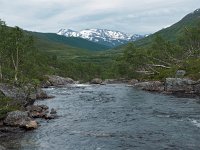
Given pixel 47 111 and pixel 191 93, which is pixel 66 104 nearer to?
pixel 47 111

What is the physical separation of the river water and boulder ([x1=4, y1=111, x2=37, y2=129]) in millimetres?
1791

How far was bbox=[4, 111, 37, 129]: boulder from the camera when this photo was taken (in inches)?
2002

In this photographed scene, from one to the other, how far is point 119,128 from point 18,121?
15.3m

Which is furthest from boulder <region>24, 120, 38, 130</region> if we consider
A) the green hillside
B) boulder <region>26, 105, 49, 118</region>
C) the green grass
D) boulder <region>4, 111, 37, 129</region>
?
the green hillside

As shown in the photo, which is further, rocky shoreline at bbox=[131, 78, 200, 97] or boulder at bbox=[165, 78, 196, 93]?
boulder at bbox=[165, 78, 196, 93]

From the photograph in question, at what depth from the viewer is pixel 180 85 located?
98.4 meters

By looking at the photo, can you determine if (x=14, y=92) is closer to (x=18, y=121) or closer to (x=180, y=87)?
(x=18, y=121)

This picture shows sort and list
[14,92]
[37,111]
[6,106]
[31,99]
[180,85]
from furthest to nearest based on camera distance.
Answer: [180,85], [31,99], [14,92], [37,111], [6,106]

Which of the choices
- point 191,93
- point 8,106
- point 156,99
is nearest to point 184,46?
point 191,93

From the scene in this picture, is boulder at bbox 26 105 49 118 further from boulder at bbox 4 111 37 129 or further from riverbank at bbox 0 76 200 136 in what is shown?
boulder at bbox 4 111 37 129

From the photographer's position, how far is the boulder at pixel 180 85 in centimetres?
9706

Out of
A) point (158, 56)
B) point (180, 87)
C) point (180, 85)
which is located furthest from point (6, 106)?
point (158, 56)

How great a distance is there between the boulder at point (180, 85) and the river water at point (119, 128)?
20.5 m

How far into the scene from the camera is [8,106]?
55906 mm
